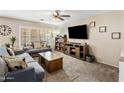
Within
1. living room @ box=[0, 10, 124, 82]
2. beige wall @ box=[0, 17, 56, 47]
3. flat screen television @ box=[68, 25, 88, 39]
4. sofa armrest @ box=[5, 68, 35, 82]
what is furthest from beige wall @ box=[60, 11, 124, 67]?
beige wall @ box=[0, 17, 56, 47]

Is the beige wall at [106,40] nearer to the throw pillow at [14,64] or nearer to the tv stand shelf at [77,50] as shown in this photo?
the tv stand shelf at [77,50]

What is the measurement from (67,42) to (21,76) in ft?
12.5

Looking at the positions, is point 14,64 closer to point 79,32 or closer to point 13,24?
point 13,24

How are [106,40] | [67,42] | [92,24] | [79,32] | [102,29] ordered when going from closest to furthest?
[106,40]
[102,29]
[92,24]
[79,32]
[67,42]

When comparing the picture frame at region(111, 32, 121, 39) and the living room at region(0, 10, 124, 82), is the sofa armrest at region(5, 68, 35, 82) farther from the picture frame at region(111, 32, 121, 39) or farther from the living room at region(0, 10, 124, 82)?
the picture frame at region(111, 32, 121, 39)

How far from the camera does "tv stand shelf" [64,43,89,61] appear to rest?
3969mm

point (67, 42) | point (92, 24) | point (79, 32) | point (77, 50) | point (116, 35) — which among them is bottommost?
point (77, 50)

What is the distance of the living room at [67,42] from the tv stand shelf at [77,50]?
0.27ft

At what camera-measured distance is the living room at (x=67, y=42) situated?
2.23m

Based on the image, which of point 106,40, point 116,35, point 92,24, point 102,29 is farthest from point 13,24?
point 116,35

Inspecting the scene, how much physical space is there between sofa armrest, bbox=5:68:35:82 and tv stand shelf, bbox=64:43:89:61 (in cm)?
259

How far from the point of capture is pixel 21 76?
5.03 feet
